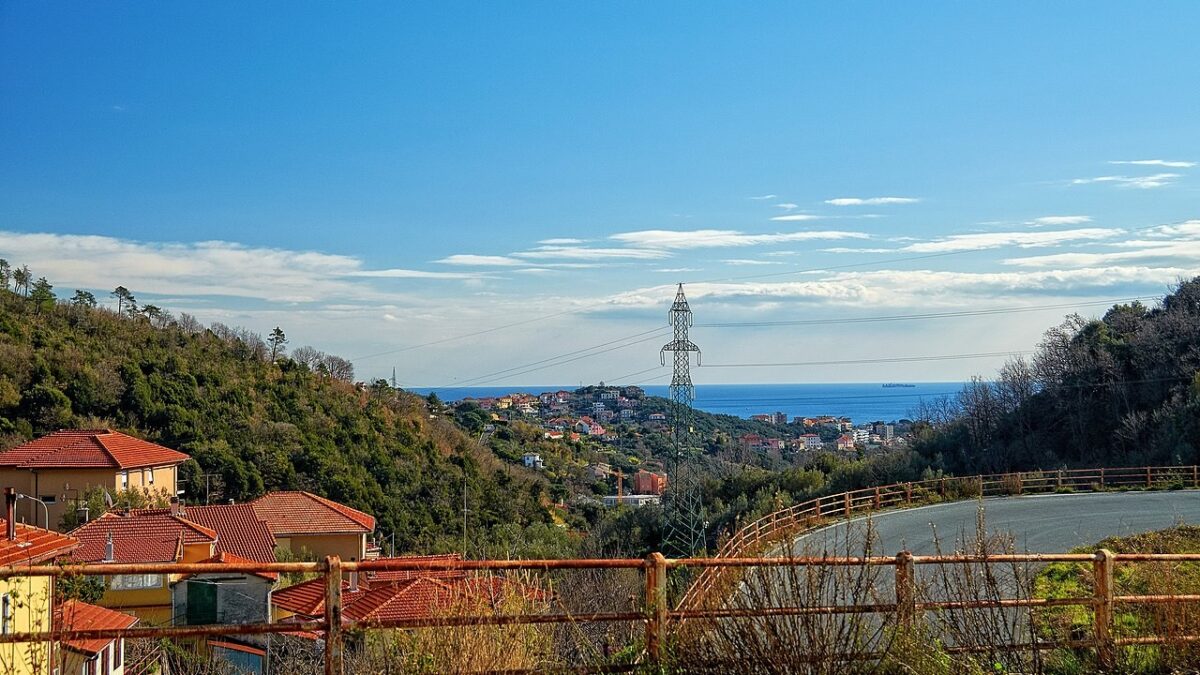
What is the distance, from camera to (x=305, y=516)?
1672 inches

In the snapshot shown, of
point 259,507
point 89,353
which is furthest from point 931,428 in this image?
point 89,353

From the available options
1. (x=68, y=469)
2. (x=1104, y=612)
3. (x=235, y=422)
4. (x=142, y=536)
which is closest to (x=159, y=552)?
(x=142, y=536)

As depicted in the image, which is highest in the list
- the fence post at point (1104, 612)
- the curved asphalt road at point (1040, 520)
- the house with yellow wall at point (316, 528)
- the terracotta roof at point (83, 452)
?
the fence post at point (1104, 612)

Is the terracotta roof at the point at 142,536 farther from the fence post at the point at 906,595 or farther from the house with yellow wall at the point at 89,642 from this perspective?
the fence post at the point at 906,595

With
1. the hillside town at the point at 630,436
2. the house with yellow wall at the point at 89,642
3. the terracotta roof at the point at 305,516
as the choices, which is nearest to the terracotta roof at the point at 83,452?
the terracotta roof at the point at 305,516

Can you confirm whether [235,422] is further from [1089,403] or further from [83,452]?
[1089,403]

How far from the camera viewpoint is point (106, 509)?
39594 mm

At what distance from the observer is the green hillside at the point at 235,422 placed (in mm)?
49438

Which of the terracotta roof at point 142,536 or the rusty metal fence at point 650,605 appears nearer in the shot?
the rusty metal fence at point 650,605

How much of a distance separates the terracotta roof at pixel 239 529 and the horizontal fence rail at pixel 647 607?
28.7 m

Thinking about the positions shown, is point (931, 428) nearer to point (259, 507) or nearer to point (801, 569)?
point (259, 507)

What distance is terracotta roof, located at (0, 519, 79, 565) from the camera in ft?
36.2

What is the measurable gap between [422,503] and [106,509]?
1527 centimetres

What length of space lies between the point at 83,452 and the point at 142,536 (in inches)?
527
